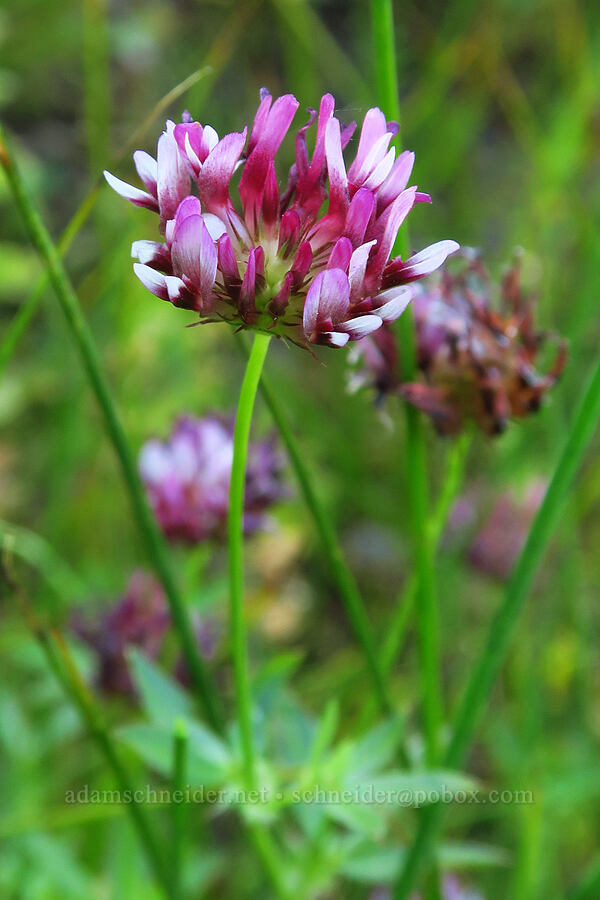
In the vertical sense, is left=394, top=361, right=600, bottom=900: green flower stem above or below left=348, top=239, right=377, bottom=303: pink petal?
below

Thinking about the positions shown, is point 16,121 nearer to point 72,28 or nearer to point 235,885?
point 72,28

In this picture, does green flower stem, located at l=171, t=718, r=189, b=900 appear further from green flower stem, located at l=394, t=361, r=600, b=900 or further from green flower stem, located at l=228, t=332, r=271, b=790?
green flower stem, located at l=394, t=361, r=600, b=900

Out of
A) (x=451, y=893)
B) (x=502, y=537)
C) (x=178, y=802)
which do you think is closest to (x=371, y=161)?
(x=178, y=802)

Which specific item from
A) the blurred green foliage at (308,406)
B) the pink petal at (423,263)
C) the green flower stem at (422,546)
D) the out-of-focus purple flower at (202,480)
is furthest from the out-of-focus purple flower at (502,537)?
the pink petal at (423,263)

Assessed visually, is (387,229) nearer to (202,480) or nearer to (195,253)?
(195,253)

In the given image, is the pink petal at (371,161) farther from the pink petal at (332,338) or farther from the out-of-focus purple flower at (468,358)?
the out-of-focus purple flower at (468,358)

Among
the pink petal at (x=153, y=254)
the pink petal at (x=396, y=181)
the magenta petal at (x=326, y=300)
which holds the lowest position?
the magenta petal at (x=326, y=300)

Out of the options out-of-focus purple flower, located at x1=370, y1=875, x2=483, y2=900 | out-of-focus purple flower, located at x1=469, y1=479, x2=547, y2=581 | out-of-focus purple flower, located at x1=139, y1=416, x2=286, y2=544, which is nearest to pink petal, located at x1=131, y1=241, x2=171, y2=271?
out-of-focus purple flower, located at x1=139, y1=416, x2=286, y2=544
